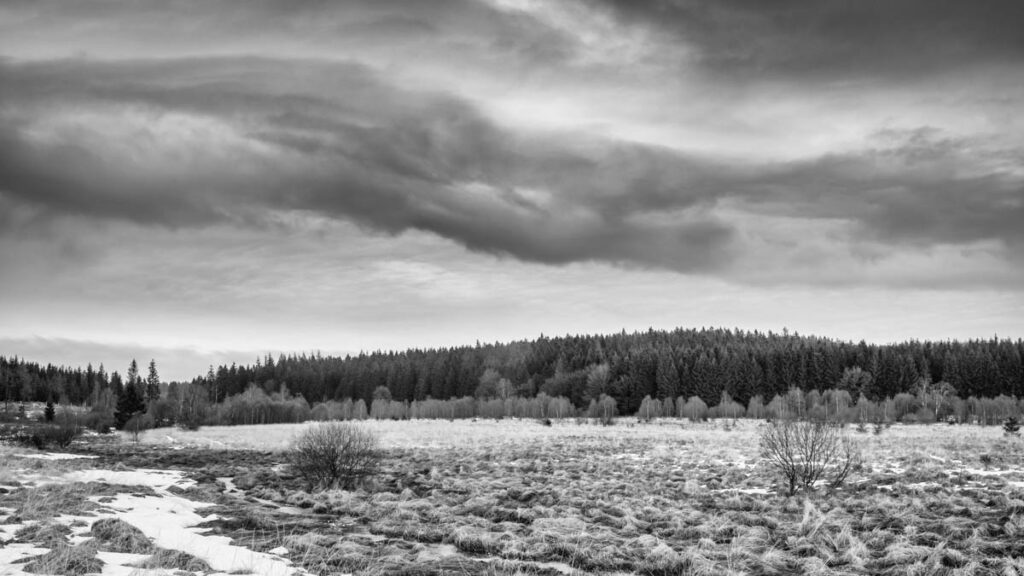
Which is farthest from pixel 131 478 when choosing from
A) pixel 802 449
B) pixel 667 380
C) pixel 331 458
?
pixel 667 380

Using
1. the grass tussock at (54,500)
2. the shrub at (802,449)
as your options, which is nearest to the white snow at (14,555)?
the grass tussock at (54,500)

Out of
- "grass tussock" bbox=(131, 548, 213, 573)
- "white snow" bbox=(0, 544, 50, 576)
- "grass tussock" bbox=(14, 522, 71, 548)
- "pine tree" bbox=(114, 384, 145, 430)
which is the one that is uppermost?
"white snow" bbox=(0, 544, 50, 576)

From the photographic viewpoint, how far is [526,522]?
17.3m

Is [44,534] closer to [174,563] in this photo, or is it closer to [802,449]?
[174,563]

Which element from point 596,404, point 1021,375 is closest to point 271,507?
point 596,404

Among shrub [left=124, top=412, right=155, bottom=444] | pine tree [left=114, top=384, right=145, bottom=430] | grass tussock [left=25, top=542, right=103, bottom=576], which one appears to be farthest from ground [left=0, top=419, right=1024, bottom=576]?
pine tree [left=114, top=384, right=145, bottom=430]

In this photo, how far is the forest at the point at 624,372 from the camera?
331 feet

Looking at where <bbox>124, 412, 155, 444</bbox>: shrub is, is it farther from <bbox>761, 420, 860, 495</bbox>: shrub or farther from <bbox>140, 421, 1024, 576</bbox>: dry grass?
<bbox>761, 420, 860, 495</bbox>: shrub

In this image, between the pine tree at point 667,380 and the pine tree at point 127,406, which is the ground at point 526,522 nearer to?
the pine tree at point 127,406

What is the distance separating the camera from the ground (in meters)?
11.7

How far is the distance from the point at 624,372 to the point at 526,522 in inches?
3850

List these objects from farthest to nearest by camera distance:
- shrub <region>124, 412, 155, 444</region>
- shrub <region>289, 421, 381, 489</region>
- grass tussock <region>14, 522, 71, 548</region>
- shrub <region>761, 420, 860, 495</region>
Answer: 1. shrub <region>124, 412, 155, 444</region>
2. shrub <region>289, 421, 381, 489</region>
3. shrub <region>761, 420, 860, 495</region>
4. grass tussock <region>14, 522, 71, 548</region>

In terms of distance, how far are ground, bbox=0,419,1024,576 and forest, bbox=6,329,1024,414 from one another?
68.8m

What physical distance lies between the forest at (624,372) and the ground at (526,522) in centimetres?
6878
